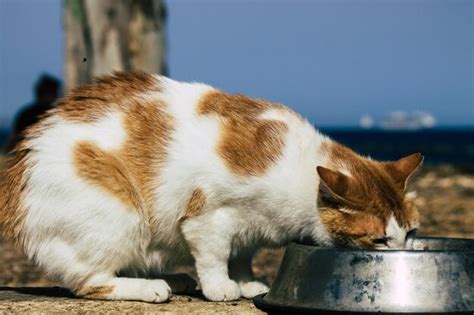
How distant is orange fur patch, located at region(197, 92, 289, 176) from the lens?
4.47 metres

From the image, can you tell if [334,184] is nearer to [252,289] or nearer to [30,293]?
[252,289]

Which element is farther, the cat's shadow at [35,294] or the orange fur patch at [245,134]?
the cat's shadow at [35,294]

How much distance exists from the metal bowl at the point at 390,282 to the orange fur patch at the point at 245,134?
0.58 metres

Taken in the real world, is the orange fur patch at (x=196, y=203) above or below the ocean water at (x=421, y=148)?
below

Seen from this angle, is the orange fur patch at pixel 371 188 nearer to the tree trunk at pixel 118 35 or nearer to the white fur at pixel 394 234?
the white fur at pixel 394 234

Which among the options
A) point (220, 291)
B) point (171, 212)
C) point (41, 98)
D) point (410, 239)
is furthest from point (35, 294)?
point (41, 98)

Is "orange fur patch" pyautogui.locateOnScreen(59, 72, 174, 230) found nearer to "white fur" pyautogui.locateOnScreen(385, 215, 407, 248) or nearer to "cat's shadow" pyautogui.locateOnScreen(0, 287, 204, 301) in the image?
"cat's shadow" pyautogui.locateOnScreen(0, 287, 204, 301)

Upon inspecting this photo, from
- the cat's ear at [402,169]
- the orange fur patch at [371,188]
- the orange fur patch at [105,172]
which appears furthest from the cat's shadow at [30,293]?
the cat's ear at [402,169]

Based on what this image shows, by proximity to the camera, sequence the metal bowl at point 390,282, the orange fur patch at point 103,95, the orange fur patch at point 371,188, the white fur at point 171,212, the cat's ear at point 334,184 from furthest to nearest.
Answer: the orange fur patch at point 103,95, the white fur at point 171,212, the orange fur patch at point 371,188, the cat's ear at point 334,184, the metal bowl at point 390,282

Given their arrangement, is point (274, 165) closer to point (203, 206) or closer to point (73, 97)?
point (203, 206)

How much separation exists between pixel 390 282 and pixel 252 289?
0.99m

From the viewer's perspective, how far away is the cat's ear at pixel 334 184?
13.9 feet

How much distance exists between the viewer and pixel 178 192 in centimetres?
454

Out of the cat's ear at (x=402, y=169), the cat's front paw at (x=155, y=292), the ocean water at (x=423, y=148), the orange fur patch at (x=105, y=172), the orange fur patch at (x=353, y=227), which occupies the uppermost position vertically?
the ocean water at (x=423, y=148)
